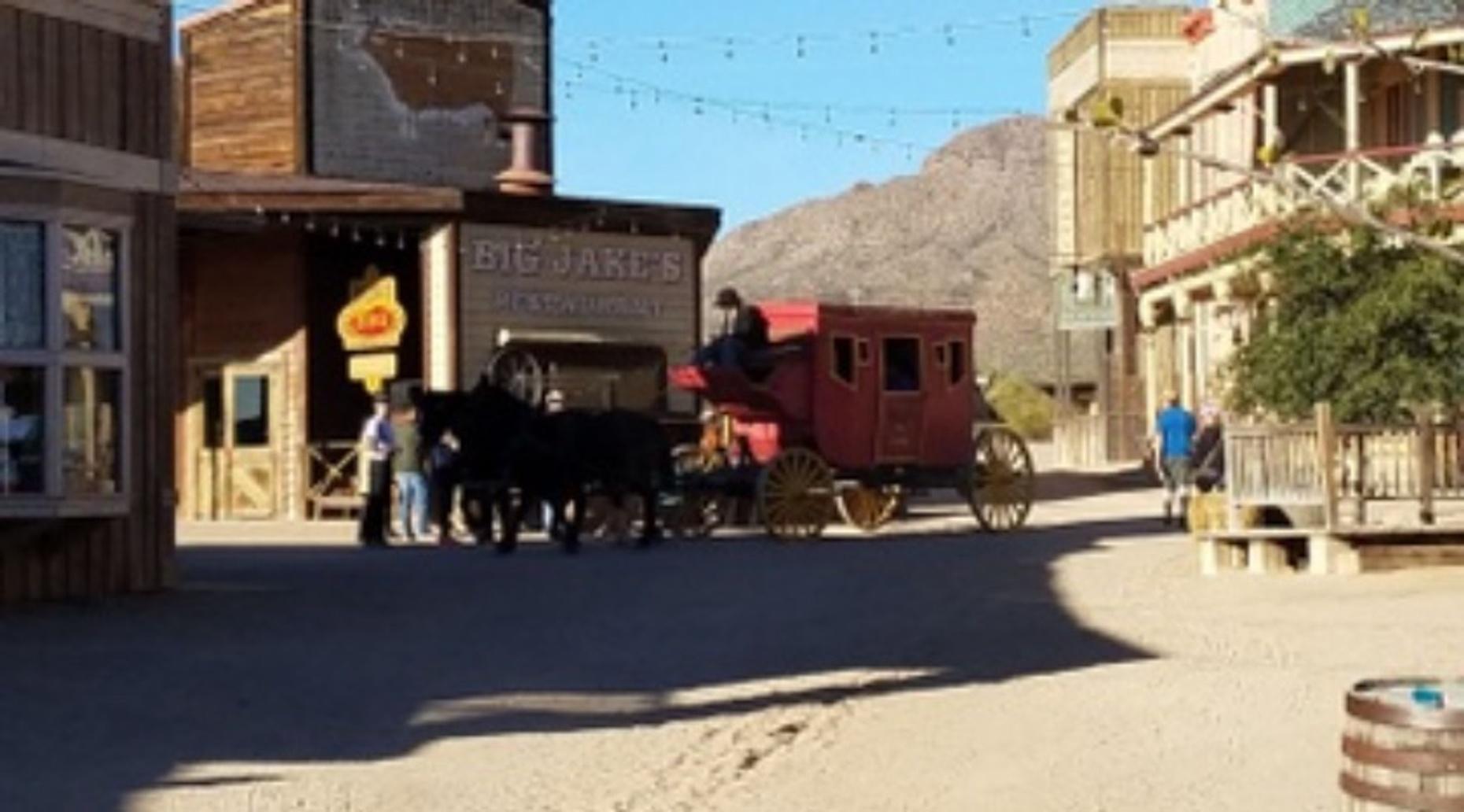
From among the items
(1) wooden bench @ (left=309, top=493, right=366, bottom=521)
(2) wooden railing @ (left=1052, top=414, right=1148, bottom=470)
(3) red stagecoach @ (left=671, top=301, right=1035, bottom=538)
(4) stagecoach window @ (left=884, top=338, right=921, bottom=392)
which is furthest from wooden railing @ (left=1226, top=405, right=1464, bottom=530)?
(2) wooden railing @ (left=1052, top=414, right=1148, bottom=470)

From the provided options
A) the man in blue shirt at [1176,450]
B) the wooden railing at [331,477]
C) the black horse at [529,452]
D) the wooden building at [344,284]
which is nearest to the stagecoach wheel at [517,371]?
the wooden building at [344,284]

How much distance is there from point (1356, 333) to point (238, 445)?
16.7m

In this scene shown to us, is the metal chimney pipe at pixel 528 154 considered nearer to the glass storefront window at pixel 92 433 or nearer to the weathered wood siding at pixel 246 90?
the weathered wood siding at pixel 246 90

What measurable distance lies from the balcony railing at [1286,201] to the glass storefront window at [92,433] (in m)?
8.33

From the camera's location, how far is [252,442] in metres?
33.6

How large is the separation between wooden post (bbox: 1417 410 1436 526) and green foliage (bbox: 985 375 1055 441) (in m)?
44.5

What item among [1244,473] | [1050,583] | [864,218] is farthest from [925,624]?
[864,218]

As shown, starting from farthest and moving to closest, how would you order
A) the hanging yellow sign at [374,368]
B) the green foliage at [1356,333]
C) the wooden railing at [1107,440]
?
the wooden railing at [1107,440]
the hanging yellow sign at [374,368]
the green foliage at [1356,333]

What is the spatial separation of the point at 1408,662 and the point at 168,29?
32.9ft

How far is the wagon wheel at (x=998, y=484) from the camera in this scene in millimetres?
28734

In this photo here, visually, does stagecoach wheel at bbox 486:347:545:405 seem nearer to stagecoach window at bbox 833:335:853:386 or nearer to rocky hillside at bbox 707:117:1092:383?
stagecoach window at bbox 833:335:853:386

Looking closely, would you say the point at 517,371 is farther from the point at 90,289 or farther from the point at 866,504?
the point at 90,289

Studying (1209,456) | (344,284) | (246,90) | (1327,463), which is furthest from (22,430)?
(246,90)

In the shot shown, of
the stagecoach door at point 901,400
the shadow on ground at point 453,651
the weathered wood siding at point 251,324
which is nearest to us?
the shadow on ground at point 453,651
